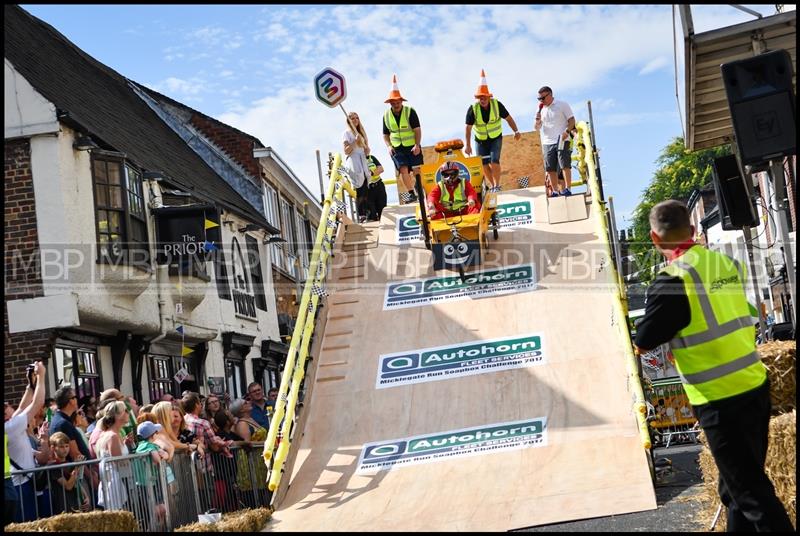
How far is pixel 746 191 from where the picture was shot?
12.2 metres

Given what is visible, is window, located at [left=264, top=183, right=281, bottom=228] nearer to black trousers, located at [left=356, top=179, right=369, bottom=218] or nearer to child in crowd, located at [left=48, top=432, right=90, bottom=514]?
black trousers, located at [left=356, top=179, right=369, bottom=218]

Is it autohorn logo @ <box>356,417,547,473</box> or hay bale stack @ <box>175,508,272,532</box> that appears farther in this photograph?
autohorn logo @ <box>356,417,547,473</box>

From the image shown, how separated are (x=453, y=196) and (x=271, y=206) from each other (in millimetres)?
17387

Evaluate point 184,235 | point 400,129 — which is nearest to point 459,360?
point 400,129

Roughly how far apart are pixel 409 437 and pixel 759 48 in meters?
5.27

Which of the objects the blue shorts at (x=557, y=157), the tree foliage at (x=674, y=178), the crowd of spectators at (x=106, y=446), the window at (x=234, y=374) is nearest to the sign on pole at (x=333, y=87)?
the blue shorts at (x=557, y=157)

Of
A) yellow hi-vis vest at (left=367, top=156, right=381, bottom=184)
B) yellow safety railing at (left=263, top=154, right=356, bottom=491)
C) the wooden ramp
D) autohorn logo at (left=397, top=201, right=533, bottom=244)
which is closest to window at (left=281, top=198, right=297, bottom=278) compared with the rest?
yellow hi-vis vest at (left=367, top=156, right=381, bottom=184)

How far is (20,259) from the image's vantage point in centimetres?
1591

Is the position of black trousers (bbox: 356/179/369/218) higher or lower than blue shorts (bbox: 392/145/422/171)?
lower

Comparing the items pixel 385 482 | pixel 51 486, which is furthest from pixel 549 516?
pixel 51 486

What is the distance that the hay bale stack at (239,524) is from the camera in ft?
29.4

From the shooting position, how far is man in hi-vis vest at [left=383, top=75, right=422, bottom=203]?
17.0 metres

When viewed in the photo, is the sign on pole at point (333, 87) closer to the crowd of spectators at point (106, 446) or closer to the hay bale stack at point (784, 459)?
the crowd of spectators at point (106, 446)

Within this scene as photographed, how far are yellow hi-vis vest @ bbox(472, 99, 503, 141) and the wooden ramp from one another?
74.9 inches
